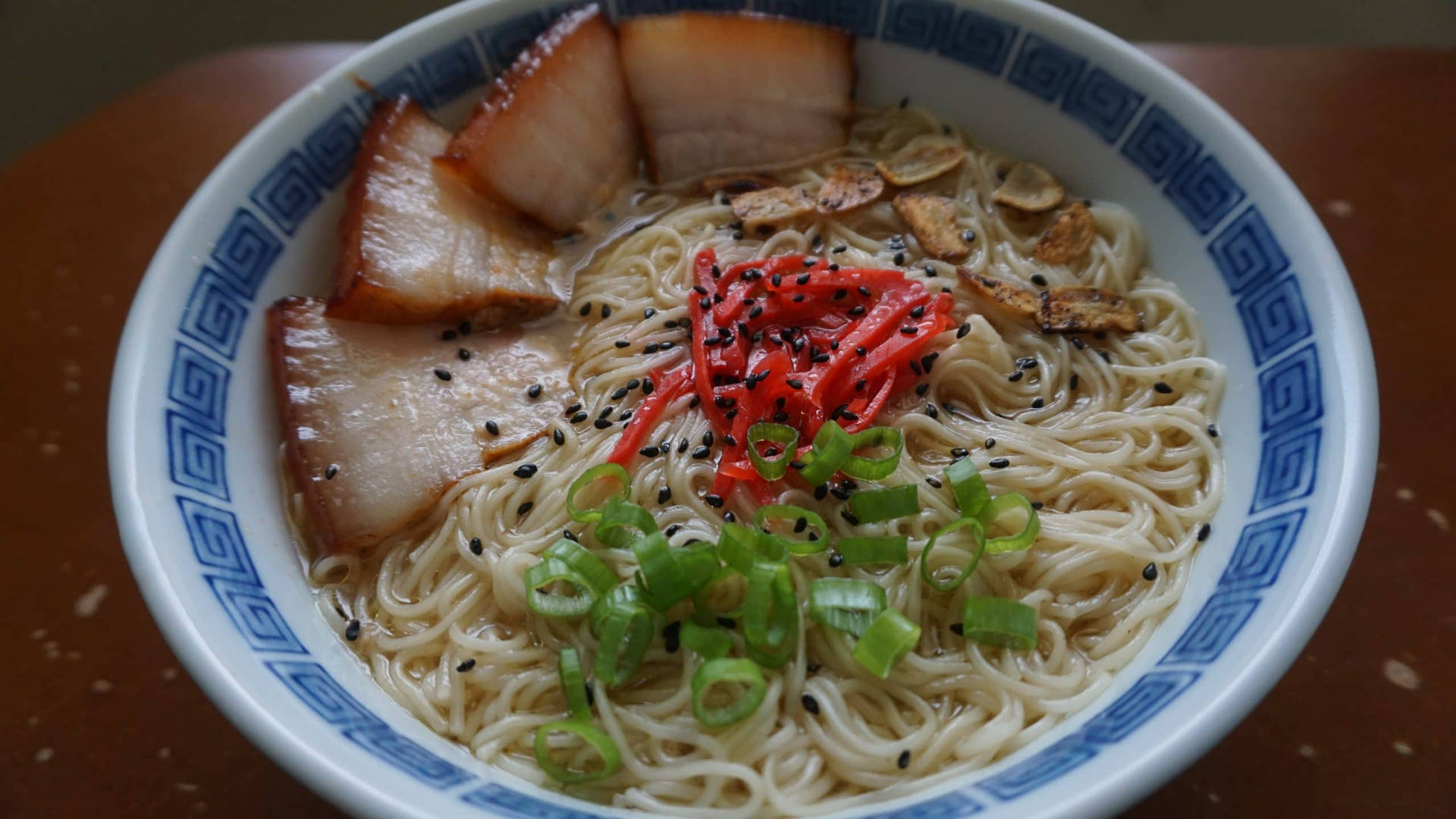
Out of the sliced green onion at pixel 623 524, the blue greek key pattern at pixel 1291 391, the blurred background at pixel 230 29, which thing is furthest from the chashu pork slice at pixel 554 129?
the blurred background at pixel 230 29

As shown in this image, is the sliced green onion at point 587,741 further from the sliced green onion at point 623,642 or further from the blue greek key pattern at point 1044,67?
the blue greek key pattern at point 1044,67

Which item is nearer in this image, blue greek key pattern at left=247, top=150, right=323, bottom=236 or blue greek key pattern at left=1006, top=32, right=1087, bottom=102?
blue greek key pattern at left=247, top=150, right=323, bottom=236

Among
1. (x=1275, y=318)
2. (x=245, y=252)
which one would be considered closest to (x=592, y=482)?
(x=245, y=252)

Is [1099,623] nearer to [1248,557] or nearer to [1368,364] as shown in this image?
[1248,557]

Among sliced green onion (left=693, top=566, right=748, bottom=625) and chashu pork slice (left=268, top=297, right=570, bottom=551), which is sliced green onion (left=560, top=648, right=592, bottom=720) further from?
chashu pork slice (left=268, top=297, right=570, bottom=551)

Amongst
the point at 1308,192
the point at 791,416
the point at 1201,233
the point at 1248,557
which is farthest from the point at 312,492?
the point at 1308,192

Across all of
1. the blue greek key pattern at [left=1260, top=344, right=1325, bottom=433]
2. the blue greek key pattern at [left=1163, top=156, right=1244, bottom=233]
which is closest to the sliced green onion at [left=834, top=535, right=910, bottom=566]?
the blue greek key pattern at [left=1260, top=344, right=1325, bottom=433]

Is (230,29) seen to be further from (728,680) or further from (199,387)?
(728,680)
